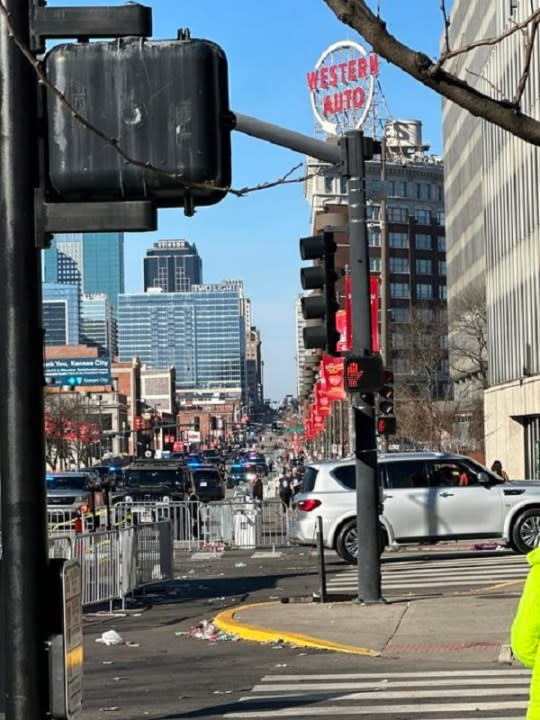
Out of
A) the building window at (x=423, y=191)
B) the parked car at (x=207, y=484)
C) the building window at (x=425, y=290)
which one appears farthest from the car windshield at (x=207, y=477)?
the building window at (x=423, y=191)

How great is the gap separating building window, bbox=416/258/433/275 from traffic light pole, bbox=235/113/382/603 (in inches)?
5207

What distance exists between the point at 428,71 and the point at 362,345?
12390mm

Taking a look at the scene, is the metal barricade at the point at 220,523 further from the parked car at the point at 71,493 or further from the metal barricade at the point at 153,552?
the metal barricade at the point at 153,552

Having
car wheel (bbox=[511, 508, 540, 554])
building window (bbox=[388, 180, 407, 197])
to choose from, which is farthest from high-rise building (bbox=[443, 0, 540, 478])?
building window (bbox=[388, 180, 407, 197])

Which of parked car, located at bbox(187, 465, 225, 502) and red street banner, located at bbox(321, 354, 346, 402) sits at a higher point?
red street banner, located at bbox(321, 354, 346, 402)

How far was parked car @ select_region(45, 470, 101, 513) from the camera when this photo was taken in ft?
126

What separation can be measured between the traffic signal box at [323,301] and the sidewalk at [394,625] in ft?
10.8

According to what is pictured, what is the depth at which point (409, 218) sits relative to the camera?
488 ft

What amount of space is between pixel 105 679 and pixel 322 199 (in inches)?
6227

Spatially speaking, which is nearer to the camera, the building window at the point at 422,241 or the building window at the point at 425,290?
the building window at the point at 425,290

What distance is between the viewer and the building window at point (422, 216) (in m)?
152

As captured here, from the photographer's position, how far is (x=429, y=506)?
25.4 meters

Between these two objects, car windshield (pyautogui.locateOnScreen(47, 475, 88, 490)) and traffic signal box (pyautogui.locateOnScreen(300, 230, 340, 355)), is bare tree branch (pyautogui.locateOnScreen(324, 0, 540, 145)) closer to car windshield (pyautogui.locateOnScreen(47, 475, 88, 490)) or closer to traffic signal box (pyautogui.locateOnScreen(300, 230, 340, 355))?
traffic signal box (pyautogui.locateOnScreen(300, 230, 340, 355))

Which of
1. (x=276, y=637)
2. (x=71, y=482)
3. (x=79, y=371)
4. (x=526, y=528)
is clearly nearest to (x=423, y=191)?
(x=79, y=371)
